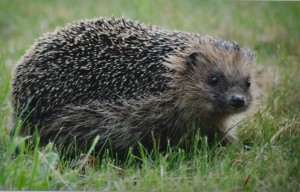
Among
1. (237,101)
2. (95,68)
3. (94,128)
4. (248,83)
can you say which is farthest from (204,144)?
(95,68)

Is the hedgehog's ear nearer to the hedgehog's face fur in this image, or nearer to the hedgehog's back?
the hedgehog's face fur

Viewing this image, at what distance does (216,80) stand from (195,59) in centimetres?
23

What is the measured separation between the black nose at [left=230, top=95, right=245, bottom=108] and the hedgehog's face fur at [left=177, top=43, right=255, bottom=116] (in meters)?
0.01

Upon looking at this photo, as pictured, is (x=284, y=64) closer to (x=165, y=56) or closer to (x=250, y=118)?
(x=250, y=118)

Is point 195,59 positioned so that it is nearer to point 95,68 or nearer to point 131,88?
point 131,88

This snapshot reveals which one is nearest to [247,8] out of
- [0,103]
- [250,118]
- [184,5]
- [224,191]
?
[184,5]

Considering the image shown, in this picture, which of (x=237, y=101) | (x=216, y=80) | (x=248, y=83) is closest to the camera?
(x=237, y=101)

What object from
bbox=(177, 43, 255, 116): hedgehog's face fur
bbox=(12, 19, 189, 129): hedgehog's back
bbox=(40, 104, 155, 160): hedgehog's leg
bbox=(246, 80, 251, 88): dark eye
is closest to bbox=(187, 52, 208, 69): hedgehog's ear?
bbox=(177, 43, 255, 116): hedgehog's face fur

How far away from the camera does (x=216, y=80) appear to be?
374 cm

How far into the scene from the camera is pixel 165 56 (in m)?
3.90

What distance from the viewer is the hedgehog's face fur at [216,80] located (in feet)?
12.1

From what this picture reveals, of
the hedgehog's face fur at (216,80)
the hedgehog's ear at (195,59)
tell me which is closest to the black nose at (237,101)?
the hedgehog's face fur at (216,80)

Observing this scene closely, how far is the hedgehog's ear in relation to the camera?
12.6 ft

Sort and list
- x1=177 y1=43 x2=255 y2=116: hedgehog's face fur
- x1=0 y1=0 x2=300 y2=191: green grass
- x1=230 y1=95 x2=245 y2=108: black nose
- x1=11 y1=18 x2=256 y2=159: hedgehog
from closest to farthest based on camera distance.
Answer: x1=0 y1=0 x2=300 y2=191: green grass
x1=230 y1=95 x2=245 y2=108: black nose
x1=177 y1=43 x2=255 y2=116: hedgehog's face fur
x1=11 y1=18 x2=256 y2=159: hedgehog
